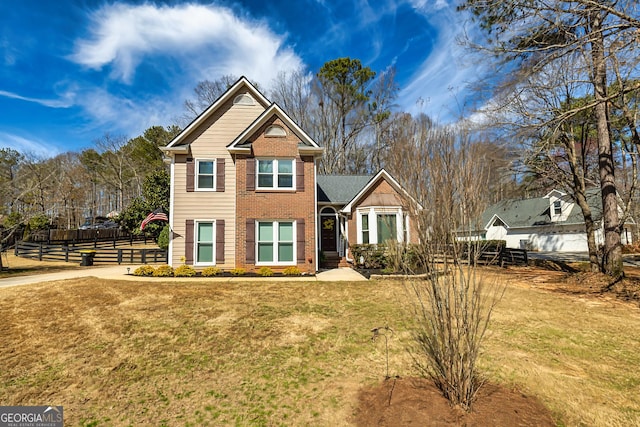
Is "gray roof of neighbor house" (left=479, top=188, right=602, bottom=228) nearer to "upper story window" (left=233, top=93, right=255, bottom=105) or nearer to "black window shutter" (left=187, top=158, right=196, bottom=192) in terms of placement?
"upper story window" (left=233, top=93, right=255, bottom=105)

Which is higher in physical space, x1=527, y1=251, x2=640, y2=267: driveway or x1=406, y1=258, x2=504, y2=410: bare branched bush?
x1=406, y1=258, x2=504, y2=410: bare branched bush

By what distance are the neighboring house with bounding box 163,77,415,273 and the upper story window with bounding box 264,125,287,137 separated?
0.05 metres

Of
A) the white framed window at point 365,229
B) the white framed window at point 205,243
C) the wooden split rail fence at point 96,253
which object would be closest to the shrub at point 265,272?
the white framed window at point 205,243

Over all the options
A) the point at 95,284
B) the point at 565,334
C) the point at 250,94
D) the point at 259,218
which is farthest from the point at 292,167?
the point at 565,334

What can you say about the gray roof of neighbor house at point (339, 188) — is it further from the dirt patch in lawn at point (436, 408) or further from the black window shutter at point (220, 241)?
the dirt patch in lawn at point (436, 408)

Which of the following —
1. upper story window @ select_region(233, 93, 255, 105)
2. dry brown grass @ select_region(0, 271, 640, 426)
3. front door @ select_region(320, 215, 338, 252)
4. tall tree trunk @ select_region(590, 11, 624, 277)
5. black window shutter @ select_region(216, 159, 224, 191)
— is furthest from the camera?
front door @ select_region(320, 215, 338, 252)

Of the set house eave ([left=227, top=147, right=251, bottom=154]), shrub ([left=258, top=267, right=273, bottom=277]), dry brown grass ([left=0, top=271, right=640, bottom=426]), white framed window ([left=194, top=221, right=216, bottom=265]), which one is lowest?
dry brown grass ([left=0, top=271, right=640, bottom=426])

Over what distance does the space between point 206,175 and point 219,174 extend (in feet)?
2.10

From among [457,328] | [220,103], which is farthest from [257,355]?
[220,103]

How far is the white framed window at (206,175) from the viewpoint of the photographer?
14.1 metres

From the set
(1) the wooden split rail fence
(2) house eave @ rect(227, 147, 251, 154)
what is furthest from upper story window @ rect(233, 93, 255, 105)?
(1) the wooden split rail fence

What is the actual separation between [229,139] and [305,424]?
1320 centimetres

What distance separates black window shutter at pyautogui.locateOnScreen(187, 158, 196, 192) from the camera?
13891 mm

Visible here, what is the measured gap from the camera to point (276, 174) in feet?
45.4
